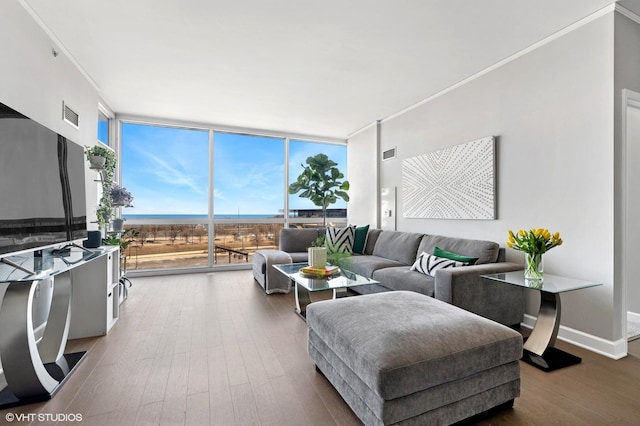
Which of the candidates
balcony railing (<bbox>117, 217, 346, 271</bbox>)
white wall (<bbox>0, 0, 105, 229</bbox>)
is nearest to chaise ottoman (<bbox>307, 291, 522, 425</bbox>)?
white wall (<bbox>0, 0, 105, 229</bbox>)

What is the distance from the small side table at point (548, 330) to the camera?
2.22 metres

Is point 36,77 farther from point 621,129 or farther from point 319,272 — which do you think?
point 621,129

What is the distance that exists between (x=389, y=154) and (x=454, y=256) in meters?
2.40

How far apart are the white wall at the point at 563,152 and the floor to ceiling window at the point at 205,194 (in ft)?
11.8

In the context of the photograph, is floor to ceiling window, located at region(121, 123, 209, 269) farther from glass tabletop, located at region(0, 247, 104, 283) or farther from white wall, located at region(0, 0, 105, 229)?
glass tabletop, located at region(0, 247, 104, 283)

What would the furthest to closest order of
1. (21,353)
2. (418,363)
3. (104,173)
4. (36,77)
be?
(104,173) < (36,77) < (21,353) < (418,363)

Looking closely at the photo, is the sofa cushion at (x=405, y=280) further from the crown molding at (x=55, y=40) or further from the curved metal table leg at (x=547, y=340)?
the crown molding at (x=55, y=40)

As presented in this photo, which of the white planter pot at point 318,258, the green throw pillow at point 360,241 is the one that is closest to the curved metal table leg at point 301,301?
the white planter pot at point 318,258

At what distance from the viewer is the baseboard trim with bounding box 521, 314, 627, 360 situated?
234 centimetres

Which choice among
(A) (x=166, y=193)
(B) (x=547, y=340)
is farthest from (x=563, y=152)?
(A) (x=166, y=193)

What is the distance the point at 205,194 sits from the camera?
5566 mm

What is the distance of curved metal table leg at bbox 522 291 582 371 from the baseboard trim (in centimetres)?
27

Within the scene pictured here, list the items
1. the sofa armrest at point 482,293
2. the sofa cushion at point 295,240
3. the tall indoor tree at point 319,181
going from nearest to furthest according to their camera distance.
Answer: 1. the sofa armrest at point 482,293
2. the sofa cushion at point 295,240
3. the tall indoor tree at point 319,181

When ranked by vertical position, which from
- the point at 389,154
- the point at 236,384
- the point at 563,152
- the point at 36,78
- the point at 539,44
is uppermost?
the point at 539,44
